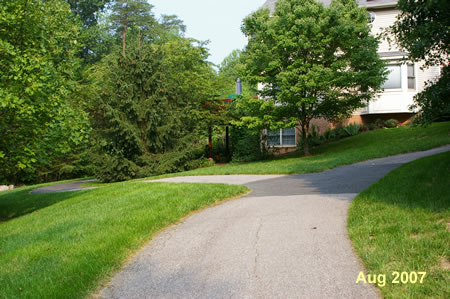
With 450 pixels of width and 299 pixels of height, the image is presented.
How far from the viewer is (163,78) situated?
71.6ft

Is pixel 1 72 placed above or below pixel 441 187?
above

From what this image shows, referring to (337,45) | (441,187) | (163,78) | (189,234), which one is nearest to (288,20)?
(337,45)

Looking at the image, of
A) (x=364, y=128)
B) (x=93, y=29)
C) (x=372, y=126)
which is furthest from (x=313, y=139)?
(x=93, y=29)

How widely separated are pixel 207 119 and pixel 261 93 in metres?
6.07

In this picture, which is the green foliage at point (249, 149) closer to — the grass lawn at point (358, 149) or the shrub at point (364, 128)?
the grass lawn at point (358, 149)

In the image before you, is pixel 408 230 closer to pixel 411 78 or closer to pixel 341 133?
pixel 341 133

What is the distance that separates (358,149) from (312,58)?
5.20m

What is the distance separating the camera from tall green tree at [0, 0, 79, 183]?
33.4 ft

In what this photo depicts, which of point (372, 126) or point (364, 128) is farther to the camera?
point (364, 128)

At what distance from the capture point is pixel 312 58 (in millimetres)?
19203

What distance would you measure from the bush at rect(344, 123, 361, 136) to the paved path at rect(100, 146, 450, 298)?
663 inches

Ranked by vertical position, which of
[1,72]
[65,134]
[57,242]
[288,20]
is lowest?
[57,242]

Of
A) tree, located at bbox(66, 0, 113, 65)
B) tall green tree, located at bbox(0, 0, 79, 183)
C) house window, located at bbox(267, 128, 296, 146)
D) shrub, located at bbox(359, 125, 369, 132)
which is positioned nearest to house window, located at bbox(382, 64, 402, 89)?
shrub, located at bbox(359, 125, 369, 132)

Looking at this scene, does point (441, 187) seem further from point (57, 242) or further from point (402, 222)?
point (57, 242)
